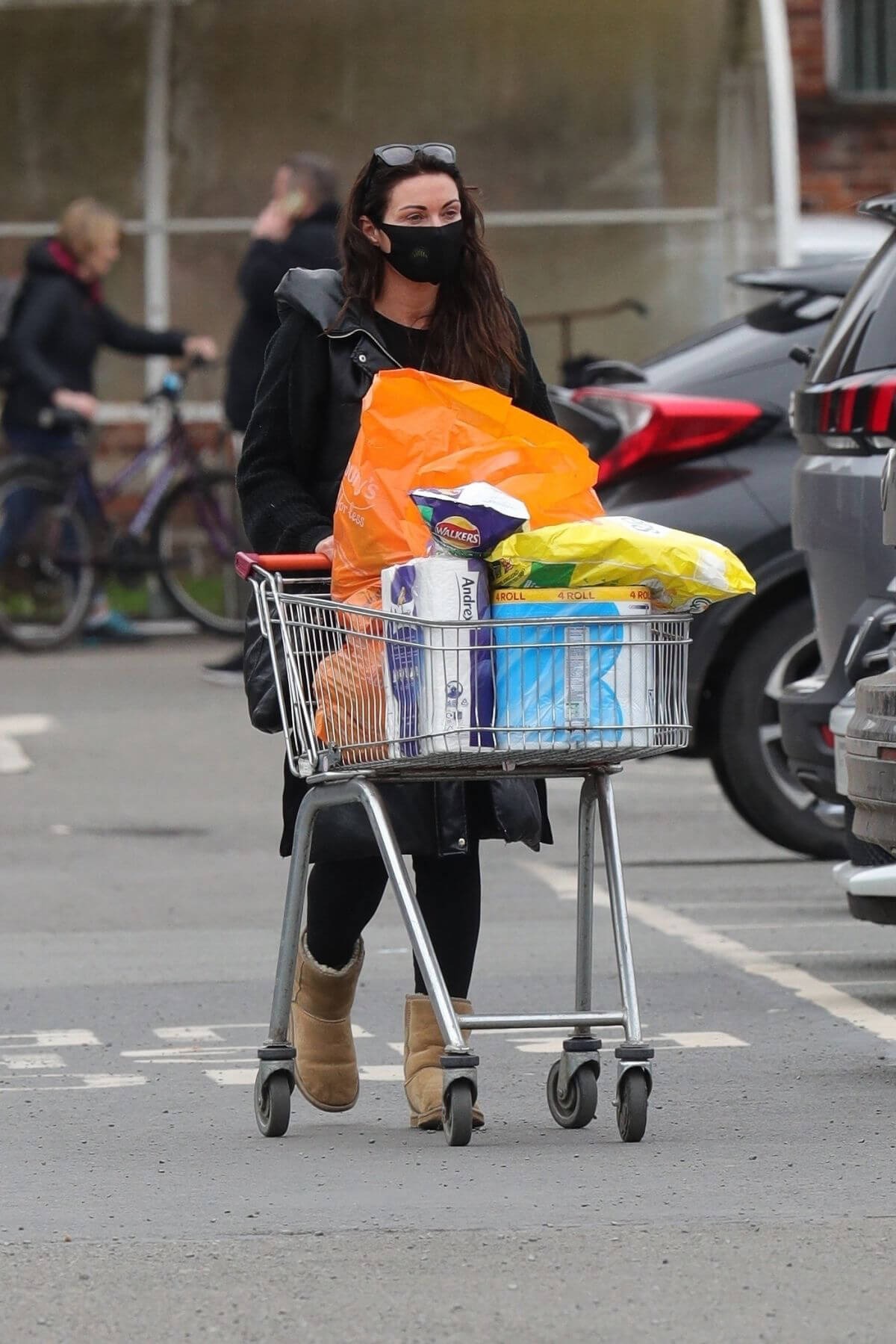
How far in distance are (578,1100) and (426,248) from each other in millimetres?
1545

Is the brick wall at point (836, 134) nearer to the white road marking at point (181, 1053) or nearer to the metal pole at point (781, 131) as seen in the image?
the metal pole at point (781, 131)

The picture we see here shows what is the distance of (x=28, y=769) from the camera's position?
1138 centimetres

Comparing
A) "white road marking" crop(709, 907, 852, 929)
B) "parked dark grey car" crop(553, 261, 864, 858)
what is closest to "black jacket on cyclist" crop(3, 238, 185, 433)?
"parked dark grey car" crop(553, 261, 864, 858)

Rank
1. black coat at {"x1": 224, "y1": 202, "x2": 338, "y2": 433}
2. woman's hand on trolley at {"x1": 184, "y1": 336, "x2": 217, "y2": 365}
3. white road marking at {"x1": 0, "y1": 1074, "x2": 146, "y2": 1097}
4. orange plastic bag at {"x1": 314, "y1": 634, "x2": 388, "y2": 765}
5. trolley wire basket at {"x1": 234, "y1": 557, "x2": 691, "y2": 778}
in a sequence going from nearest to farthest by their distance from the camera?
trolley wire basket at {"x1": 234, "y1": 557, "x2": 691, "y2": 778}
orange plastic bag at {"x1": 314, "y1": 634, "x2": 388, "y2": 765}
white road marking at {"x1": 0, "y1": 1074, "x2": 146, "y2": 1097}
black coat at {"x1": 224, "y1": 202, "x2": 338, "y2": 433}
woman's hand on trolley at {"x1": 184, "y1": 336, "x2": 217, "y2": 365}

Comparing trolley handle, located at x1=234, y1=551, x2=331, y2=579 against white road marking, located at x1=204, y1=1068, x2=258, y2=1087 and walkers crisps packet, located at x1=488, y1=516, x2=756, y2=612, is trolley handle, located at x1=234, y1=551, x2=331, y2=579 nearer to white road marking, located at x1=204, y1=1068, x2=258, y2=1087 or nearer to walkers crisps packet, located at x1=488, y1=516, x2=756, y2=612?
walkers crisps packet, located at x1=488, y1=516, x2=756, y2=612

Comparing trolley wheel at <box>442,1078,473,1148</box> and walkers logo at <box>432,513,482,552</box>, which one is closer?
walkers logo at <box>432,513,482,552</box>

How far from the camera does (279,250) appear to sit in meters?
13.2

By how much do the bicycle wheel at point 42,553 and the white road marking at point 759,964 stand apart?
22.0 ft

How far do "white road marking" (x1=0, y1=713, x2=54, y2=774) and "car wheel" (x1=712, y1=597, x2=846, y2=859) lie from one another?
11.2 feet

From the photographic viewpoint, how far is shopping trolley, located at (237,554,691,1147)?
16.0 ft

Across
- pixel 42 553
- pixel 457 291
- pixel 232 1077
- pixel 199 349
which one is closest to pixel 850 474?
pixel 457 291

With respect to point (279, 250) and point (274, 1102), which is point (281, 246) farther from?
point (274, 1102)

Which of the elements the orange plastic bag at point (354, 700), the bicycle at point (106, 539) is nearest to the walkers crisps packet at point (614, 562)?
the orange plastic bag at point (354, 700)

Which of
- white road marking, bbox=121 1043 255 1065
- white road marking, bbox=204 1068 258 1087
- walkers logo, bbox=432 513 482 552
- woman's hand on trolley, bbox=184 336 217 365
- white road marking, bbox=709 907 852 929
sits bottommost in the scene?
white road marking, bbox=709 907 852 929
